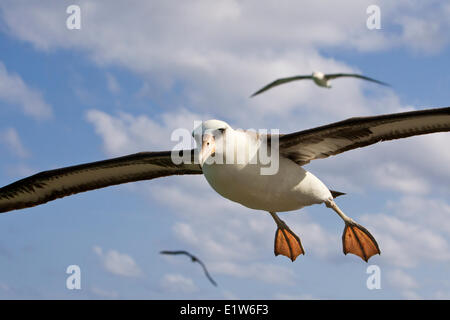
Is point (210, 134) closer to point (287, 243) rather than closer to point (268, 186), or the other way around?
point (268, 186)

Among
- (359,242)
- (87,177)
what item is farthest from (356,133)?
(87,177)

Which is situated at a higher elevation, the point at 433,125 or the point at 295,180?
the point at 433,125

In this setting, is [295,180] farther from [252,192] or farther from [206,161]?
[206,161]

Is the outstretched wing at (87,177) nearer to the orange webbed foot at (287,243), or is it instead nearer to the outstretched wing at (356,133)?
the outstretched wing at (356,133)

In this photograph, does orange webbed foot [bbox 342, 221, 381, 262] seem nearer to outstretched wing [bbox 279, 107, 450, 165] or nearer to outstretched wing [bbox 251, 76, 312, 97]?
outstretched wing [bbox 279, 107, 450, 165]

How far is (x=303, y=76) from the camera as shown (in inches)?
277

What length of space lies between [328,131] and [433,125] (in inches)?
79.9

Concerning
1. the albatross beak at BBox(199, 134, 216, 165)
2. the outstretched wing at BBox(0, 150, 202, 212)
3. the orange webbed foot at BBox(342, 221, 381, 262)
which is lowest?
the orange webbed foot at BBox(342, 221, 381, 262)

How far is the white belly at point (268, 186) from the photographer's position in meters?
9.74

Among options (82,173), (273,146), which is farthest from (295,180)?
(82,173)

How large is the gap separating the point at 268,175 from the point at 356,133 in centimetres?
202

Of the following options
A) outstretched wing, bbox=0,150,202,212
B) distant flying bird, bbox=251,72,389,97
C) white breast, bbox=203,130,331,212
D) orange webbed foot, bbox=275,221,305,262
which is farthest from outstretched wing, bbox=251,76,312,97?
orange webbed foot, bbox=275,221,305,262

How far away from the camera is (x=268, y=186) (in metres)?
10.2

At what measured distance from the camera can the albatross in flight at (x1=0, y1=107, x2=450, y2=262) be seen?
976 centimetres
